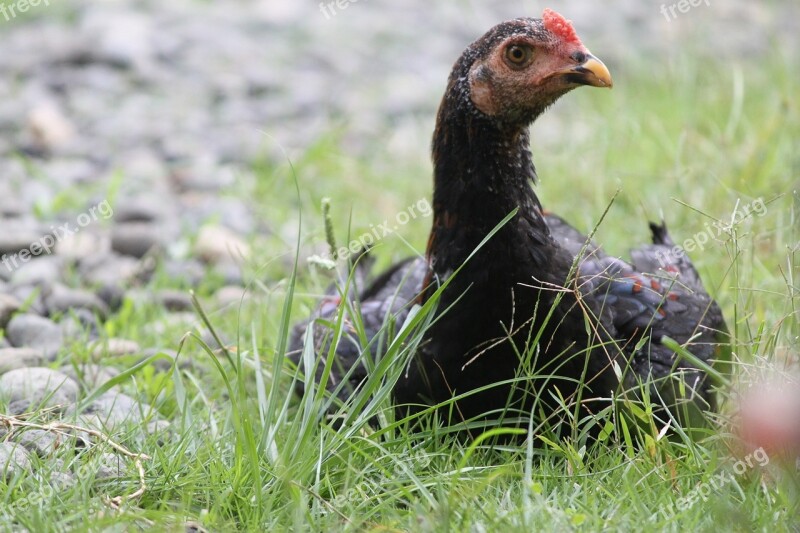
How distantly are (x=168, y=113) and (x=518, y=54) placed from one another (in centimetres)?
462

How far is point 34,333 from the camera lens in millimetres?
4168

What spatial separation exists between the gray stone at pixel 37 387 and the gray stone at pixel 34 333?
497 mm

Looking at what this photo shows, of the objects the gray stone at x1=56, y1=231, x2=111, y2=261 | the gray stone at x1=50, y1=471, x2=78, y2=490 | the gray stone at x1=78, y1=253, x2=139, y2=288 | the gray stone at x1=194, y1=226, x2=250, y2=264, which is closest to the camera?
the gray stone at x1=50, y1=471, x2=78, y2=490

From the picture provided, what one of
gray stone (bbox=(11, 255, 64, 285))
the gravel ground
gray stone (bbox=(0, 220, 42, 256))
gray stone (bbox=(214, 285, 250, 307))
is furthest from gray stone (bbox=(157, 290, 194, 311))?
gray stone (bbox=(0, 220, 42, 256))

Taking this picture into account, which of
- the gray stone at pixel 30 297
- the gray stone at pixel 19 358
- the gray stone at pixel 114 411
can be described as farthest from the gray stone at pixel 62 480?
the gray stone at pixel 30 297

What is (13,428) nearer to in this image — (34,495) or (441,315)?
(34,495)

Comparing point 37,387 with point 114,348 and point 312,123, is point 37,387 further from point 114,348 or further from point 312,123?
point 312,123

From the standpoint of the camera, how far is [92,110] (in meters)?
7.18

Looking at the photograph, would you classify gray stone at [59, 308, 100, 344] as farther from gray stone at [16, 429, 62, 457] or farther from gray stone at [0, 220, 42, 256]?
gray stone at [16, 429, 62, 457]

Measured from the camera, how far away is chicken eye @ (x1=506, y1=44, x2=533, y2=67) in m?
3.15

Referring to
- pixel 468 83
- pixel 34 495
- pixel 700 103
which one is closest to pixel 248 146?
pixel 700 103

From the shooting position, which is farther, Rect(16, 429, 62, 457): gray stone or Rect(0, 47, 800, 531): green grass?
Rect(16, 429, 62, 457): gray stone

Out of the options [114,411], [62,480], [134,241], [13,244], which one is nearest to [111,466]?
[62,480]

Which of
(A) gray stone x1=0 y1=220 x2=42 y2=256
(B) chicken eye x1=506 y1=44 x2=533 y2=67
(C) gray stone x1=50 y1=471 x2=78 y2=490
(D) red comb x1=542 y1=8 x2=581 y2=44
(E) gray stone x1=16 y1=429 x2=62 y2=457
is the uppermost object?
(D) red comb x1=542 y1=8 x2=581 y2=44
